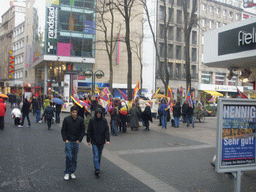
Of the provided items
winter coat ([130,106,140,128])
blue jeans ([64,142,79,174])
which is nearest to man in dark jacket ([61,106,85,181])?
blue jeans ([64,142,79,174])

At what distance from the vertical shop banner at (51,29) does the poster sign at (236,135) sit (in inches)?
1507

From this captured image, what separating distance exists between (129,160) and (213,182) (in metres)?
2.67

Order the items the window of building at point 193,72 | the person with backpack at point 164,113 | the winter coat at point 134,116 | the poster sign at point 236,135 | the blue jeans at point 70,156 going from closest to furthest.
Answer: the poster sign at point 236,135 → the blue jeans at point 70,156 → the winter coat at point 134,116 → the person with backpack at point 164,113 → the window of building at point 193,72

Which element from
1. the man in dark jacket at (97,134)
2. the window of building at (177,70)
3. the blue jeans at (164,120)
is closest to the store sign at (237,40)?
the man in dark jacket at (97,134)

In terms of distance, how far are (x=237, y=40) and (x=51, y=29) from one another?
35.6 metres

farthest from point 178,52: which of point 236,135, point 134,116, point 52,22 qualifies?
point 236,135

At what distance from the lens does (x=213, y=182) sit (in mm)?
6316

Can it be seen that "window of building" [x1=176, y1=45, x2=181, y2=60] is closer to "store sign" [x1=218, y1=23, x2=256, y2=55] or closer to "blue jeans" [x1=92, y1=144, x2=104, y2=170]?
"store sign" [x1=218, y1=23, x2=256, y2=55]

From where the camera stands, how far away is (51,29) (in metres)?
40.1

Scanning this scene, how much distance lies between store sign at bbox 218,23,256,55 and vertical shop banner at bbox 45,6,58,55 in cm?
3474

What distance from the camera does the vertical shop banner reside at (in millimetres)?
40062

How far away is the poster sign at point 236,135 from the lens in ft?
15.8

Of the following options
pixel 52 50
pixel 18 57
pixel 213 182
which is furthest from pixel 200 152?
pixel 18 57

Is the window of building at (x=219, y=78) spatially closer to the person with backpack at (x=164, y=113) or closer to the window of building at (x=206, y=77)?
the window of building at (x=206, y=77)
